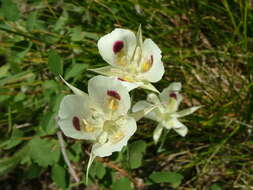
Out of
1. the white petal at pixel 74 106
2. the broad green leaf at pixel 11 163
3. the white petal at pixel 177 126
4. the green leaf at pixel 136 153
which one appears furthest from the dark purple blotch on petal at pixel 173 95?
the broad green leaf at pixel 11 163

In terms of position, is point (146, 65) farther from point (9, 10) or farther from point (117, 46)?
point (9, 10)

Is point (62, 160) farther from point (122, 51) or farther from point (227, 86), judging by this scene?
point (227, 86)

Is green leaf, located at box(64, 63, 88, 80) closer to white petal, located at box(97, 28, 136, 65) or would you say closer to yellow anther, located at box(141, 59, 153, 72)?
white petal, located at box(97, 28, 136, 65)

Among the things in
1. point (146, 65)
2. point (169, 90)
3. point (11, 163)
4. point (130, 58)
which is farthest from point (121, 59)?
point (11, 163)

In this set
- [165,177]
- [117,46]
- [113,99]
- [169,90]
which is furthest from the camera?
[169,90]

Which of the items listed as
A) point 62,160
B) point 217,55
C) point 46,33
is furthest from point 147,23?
point 62,160

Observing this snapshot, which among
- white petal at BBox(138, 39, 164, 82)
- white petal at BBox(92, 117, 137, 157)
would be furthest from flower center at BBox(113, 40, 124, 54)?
white petal at BBox(92, 117, 137, 157)
